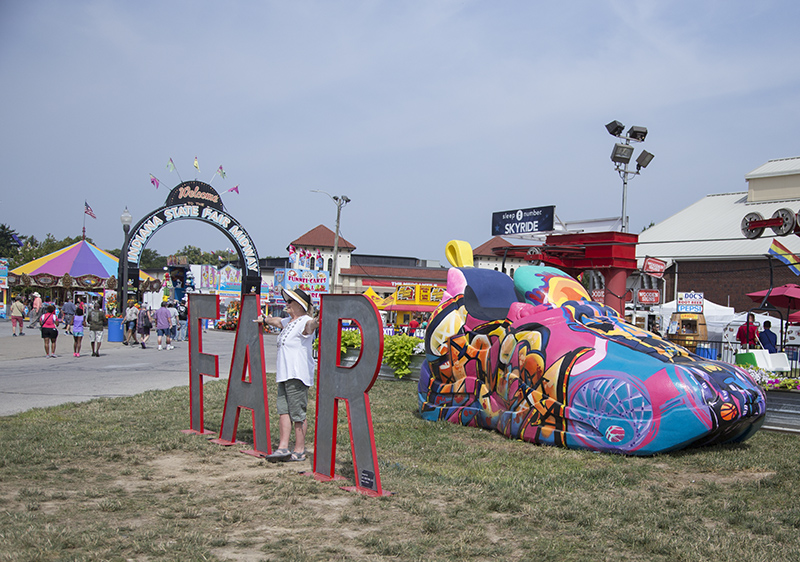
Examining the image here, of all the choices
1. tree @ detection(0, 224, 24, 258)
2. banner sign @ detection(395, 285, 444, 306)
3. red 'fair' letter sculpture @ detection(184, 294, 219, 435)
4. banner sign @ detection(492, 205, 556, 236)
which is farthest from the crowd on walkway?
tree @ detection(0, 224, 24, 258)

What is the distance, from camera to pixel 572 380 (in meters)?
7.38

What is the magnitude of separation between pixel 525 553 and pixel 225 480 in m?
2.89

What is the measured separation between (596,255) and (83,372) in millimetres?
12321

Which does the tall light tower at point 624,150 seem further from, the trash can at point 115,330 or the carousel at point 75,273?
the carousel at point 75,273

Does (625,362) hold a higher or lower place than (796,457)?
higher

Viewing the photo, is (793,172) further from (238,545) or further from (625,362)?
(238,545)

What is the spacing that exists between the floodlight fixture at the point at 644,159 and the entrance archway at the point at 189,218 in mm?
14468

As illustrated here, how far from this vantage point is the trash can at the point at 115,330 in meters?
24.5

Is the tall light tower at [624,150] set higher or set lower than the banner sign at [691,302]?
higher

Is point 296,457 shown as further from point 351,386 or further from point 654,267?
point 654,267

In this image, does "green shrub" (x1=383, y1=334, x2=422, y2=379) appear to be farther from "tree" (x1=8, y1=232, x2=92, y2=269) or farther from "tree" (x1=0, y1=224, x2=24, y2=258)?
"tree" (x1=0, y1=224, x2=24, y2=258)

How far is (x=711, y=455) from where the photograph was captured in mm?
7215

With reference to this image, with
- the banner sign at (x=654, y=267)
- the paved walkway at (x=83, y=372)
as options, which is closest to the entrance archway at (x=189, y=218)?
the paved walkway at (x=83, y=372)

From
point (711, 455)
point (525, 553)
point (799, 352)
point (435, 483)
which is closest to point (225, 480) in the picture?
point (435, 483)
